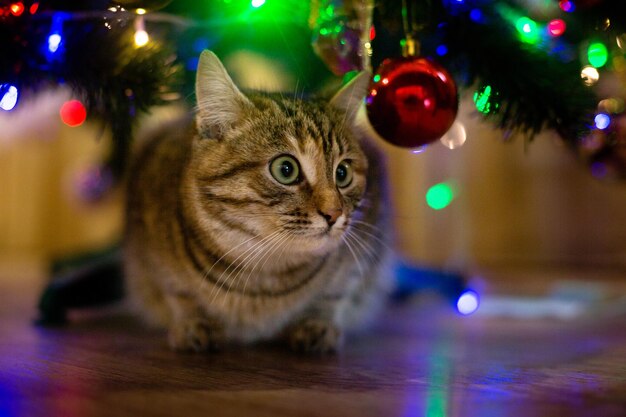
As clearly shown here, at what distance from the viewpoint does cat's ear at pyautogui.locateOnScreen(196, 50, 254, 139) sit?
40.4 inches

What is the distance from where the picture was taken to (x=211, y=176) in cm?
105

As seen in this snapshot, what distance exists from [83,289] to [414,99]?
2.99 ft

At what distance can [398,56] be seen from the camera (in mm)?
1052

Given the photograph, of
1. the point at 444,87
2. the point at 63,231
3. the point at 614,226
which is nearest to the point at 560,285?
the point at 614,226

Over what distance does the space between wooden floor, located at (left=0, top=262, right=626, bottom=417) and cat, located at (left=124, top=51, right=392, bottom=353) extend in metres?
0.07

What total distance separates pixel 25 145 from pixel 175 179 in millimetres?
3190

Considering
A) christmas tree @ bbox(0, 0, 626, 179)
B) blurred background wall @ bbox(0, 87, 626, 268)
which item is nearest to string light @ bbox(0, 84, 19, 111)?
christmas tree @ bbox(0, 0, 626, 179)

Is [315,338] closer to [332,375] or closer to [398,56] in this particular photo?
[332,375]

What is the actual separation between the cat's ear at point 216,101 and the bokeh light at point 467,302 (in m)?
0.77

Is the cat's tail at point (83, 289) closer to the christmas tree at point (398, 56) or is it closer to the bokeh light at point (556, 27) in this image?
the christmas tree at point (398, 56)

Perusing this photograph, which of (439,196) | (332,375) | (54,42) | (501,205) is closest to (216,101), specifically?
(54,42)

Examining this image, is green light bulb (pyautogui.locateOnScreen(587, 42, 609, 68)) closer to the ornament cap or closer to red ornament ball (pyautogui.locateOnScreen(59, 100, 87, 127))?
the ornament cap

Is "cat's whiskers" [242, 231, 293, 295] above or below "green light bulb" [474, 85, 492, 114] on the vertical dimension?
below

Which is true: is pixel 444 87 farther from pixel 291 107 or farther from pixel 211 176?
pixel 211 176
